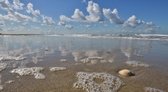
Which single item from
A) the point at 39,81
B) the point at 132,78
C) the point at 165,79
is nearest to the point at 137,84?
the point at 132,78

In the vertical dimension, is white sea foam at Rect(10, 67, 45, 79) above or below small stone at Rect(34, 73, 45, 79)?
above

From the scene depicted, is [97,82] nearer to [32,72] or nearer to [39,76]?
[39,76]

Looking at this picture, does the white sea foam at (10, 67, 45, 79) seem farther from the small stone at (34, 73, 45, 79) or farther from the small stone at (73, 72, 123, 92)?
the small stone at (73, 72, 123, 92)

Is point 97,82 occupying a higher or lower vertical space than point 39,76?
lower

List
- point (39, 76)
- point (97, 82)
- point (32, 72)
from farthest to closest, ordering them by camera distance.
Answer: point (32, 72) → point (39, 76) → point (97, 82)

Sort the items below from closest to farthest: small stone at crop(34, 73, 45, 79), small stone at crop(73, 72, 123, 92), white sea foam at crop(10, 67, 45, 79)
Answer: small stone at crop(73, 72, 123, 92)
small stone at crop(34, 73, 45, 79)
white sea foam at crop(10, 67, 45, 79)

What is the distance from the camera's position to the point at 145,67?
2067cm

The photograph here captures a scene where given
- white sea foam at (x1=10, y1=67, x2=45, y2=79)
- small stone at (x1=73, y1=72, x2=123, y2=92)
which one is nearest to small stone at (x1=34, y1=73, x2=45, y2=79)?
white sea foam at (x1=10, y1=67, x2=45, y2=79)

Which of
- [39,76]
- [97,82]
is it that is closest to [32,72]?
[39,76]

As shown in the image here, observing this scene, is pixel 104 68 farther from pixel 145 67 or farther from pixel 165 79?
pixel 165 79

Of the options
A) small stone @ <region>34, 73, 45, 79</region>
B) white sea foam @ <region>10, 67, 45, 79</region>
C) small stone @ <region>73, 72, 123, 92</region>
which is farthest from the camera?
white sea foam @ <region>10, 67, 45, 79</region>

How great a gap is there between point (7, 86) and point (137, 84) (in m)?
9.50

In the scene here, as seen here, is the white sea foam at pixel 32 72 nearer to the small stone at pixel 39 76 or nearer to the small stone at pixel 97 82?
the small stone at pixel 39 76

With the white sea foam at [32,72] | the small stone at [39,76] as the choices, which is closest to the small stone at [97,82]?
the small stone at [39,76]
